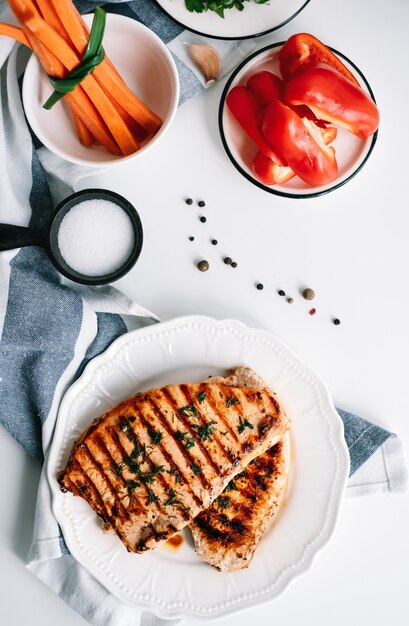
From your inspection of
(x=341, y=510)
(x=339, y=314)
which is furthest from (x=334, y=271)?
(x=341, y=510)

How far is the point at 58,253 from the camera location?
254cm

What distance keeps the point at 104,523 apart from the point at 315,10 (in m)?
2.25

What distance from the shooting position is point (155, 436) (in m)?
2.47

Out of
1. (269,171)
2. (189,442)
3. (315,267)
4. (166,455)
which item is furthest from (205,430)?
(269,171)

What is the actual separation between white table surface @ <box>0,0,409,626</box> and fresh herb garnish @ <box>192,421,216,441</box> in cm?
50

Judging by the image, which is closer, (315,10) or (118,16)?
(118,16)

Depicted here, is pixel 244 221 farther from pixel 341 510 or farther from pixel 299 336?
pixel 341 510

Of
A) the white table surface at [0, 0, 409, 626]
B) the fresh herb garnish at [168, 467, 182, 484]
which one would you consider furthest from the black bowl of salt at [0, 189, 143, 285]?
the fresh herb garnish at [168, 467, 182, 484]

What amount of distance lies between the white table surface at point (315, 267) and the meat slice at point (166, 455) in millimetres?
371

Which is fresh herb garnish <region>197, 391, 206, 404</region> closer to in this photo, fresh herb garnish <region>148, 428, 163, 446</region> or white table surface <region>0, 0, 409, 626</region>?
fresh herb garnish <region>148, 428, 163, 446</region>

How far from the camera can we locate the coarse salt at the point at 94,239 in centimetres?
255

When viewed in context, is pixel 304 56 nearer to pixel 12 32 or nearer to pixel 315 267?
pixel 315 267

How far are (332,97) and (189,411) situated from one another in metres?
1.30

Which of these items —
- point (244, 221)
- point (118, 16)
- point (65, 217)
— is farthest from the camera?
point (244, 221)
